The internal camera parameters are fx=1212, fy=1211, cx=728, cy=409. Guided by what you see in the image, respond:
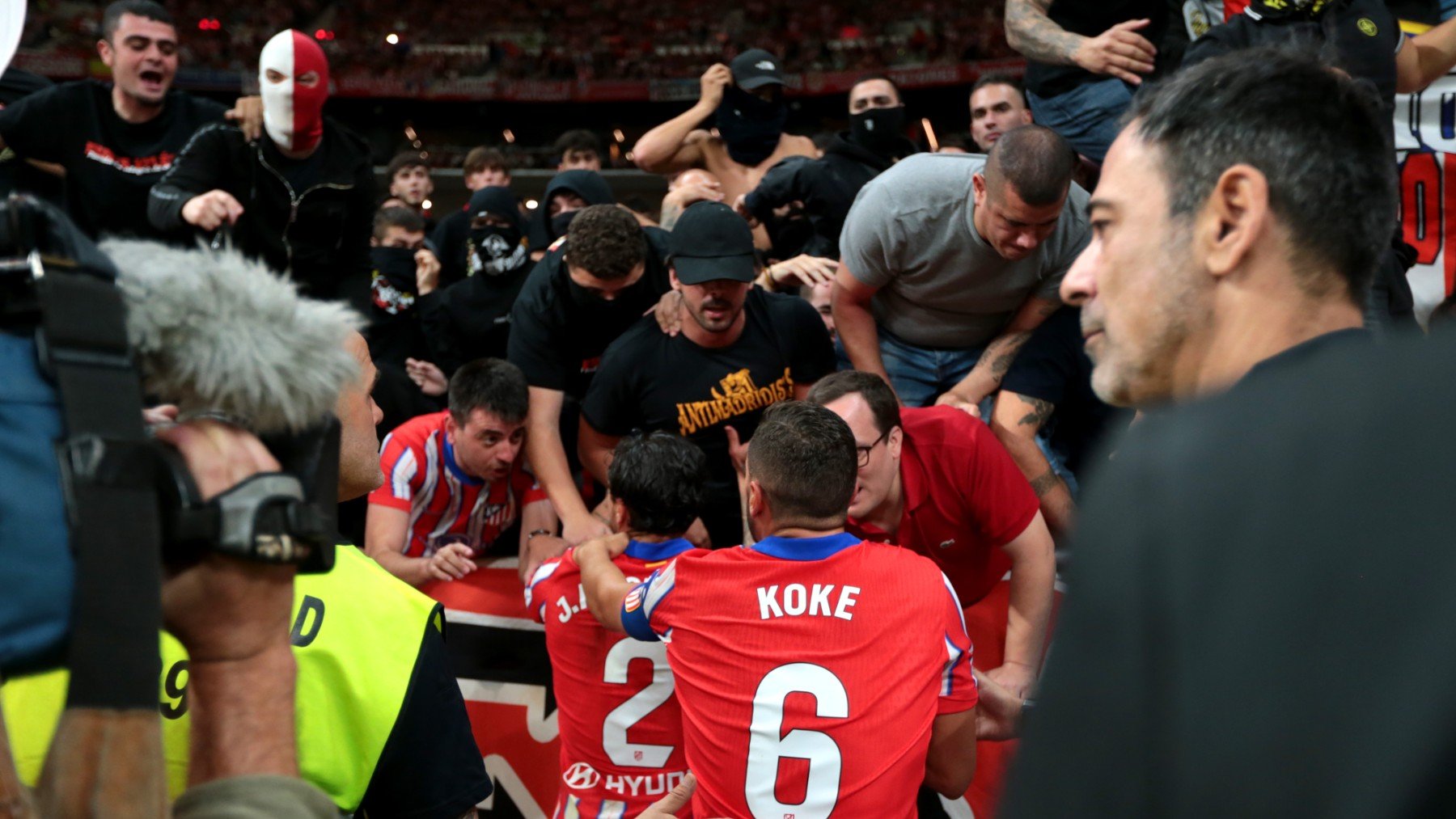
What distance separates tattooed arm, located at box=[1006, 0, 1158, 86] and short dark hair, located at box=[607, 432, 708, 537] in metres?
2.00

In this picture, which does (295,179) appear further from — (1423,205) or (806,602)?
(1423,205)

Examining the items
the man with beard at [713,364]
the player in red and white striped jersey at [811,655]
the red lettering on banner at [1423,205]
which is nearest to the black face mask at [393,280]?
the man with beard at [713,364]

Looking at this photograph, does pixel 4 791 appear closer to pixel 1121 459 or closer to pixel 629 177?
pixel 1121 459

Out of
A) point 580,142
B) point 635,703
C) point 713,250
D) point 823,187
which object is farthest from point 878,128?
→ point 635,703

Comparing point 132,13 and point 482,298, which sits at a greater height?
point 132,13

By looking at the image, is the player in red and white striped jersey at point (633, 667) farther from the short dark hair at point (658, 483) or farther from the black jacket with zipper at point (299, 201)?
the black jacket with zipper at point (299, 201)

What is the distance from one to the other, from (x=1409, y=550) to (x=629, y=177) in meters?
22.5

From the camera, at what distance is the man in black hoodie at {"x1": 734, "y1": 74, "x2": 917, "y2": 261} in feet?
16.4

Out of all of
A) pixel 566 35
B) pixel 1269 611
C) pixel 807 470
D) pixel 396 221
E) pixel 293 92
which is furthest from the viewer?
pixel 566 35

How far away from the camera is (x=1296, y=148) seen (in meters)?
1.38

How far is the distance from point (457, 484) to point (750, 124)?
7.83ft

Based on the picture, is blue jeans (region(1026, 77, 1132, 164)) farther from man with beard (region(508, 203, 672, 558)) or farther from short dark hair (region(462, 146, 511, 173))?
short dark hair (region(462, 146, 511, 173))

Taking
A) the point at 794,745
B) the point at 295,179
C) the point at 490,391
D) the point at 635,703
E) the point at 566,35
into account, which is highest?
the point at 566,35

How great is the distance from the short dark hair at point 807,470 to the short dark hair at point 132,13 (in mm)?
3171
